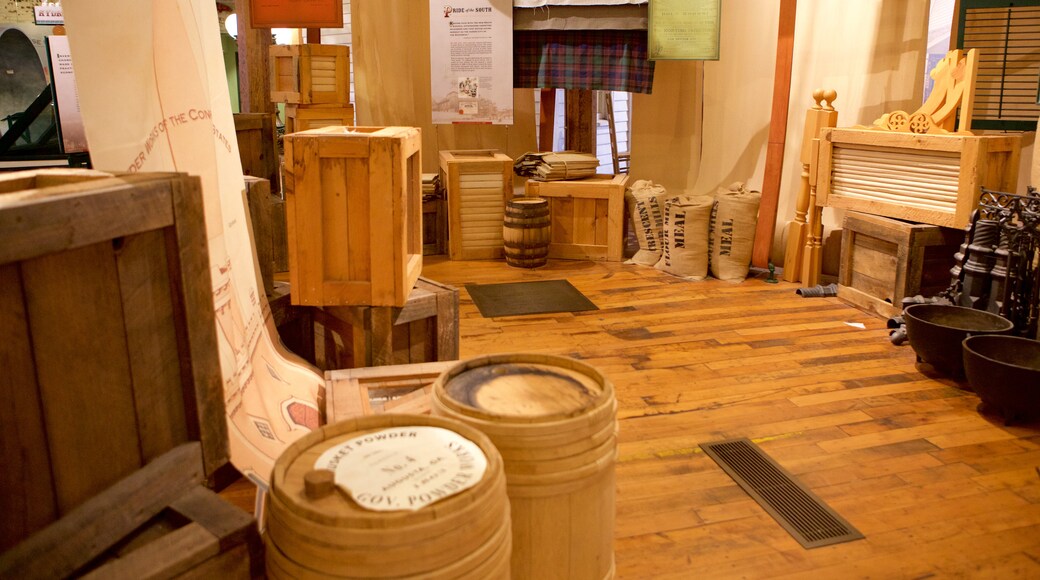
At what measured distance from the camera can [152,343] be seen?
4.36ft

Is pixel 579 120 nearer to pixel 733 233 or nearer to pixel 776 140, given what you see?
pixel 776 140

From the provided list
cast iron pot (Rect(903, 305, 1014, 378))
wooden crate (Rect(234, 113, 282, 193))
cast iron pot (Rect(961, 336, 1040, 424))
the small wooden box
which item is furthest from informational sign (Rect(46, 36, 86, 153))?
cast iron pot (Rect(961, 336, 1040, 424))

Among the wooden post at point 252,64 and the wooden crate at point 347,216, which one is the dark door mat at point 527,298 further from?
the wooden post at point 252,64

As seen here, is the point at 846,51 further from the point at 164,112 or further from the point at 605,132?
the point at 605,132

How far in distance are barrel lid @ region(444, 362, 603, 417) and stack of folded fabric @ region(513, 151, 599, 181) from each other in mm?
4278

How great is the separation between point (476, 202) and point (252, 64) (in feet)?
7.94

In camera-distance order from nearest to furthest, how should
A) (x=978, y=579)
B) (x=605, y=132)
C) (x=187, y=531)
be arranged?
(x=187, y=531) < (x=978, y=579) < (x=605, y=132)

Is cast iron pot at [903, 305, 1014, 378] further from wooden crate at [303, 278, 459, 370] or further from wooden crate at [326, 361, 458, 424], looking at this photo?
wooden crate at [326, 361, 458, 424]

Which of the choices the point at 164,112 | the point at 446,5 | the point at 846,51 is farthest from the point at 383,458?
the point at 446,5

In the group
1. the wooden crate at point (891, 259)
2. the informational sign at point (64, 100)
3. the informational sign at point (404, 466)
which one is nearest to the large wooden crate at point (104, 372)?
the informational sign at point (404, 466)

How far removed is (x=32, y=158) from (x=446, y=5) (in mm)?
3106

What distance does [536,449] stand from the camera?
60.8 inches

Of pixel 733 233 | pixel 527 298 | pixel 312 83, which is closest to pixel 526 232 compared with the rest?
pixel 527 298

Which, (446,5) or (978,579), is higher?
(446,5)
